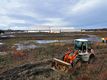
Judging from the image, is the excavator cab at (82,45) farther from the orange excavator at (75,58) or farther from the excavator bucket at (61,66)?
the excavator bucket at (61,66)

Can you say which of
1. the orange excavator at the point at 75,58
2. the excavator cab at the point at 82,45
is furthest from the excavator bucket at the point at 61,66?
the excavator cab at the point at 82,45

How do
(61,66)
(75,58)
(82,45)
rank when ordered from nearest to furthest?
(61,66)
(75,58)
(82,45)

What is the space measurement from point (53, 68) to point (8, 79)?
346 centimetres

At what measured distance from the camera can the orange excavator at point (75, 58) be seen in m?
15.7

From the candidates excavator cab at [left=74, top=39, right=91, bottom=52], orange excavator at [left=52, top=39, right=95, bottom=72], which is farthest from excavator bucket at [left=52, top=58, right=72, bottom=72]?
excavator cab at [left=74, top=39, right=91, bottom=52]

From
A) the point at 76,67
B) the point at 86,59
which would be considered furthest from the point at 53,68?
the point at 86,59

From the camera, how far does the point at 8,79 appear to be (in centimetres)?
1410

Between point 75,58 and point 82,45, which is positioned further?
point 82,45

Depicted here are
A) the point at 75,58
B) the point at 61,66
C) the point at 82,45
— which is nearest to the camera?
the point at 61,66

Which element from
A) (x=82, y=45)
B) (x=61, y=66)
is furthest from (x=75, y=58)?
(x=82, y=45)

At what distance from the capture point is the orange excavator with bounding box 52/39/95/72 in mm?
15717

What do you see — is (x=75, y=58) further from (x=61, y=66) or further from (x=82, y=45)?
(x=82, y=45)

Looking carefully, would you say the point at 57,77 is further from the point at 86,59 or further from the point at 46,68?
the point at 86,59

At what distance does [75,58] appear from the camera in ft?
53.4
